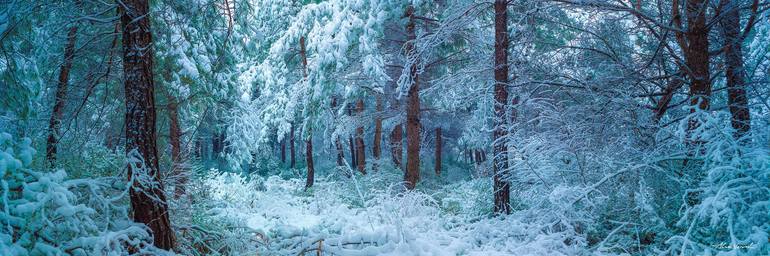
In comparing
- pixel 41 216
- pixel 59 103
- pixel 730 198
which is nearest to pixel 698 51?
pixel 730 198

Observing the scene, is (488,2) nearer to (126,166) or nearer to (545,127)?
(545,127)

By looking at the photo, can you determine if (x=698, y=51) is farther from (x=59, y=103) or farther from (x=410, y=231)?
(x=59, y=103)

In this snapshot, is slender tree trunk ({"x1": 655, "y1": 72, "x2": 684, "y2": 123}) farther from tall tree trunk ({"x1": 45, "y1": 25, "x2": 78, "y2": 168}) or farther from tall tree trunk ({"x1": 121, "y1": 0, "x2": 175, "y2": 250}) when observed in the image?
tall tree trunk ({"x1": 45, "y1": 25, "x2": 78, "y2": 168})

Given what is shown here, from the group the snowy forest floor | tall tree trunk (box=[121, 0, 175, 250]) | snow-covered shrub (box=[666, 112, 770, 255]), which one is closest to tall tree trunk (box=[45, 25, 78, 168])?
tall tree trunk (box=[121, 0, 175, 250])

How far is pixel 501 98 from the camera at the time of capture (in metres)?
7.54

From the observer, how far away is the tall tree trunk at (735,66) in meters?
5.45

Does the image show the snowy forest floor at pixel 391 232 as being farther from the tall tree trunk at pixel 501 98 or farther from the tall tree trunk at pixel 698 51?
the tall tree trunk at pixel 698 51

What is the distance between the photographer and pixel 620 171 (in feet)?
17.8

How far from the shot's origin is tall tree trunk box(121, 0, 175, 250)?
4.04 meters

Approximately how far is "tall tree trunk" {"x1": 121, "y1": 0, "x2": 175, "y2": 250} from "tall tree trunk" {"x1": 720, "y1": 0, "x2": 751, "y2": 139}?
20.2 ft

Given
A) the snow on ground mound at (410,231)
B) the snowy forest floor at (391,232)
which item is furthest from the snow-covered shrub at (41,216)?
the snow on ground mound at (410,231)

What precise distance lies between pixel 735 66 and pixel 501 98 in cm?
310

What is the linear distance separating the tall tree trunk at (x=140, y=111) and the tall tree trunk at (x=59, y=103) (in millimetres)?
1349

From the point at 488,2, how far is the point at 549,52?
1.32 m
